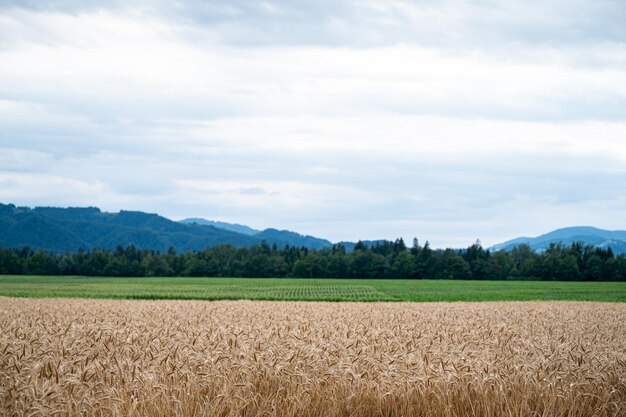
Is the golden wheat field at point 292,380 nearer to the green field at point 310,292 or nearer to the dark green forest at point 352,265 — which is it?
the green field at point 310,292

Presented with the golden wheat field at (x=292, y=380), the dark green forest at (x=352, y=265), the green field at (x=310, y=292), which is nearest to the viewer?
the golden wheat field at (x=292, y=380)

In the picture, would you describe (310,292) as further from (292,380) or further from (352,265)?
(352,265)

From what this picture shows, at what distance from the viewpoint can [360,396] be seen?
8273 mm

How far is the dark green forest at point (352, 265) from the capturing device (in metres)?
143

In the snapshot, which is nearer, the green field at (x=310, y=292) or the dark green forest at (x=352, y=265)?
the green field at (x=310, y=292)

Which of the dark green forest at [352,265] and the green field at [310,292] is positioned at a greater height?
the dark green forest at [352,265]

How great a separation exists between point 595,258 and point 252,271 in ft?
289

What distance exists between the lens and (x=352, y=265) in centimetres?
15062

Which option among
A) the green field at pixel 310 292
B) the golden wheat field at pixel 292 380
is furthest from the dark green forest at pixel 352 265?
the golden wheat field at pixel 292 380

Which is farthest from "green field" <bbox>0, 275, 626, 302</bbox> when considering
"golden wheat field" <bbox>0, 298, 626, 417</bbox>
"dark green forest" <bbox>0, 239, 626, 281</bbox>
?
"dark green forest" <bbox>0, 239, 626, 281</bbox>

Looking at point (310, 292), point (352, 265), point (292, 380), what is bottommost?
point (310, 292)

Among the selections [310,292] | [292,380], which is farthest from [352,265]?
[292,380]

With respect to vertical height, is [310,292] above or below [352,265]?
below

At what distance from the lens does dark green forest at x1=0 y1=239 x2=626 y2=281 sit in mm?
142750
